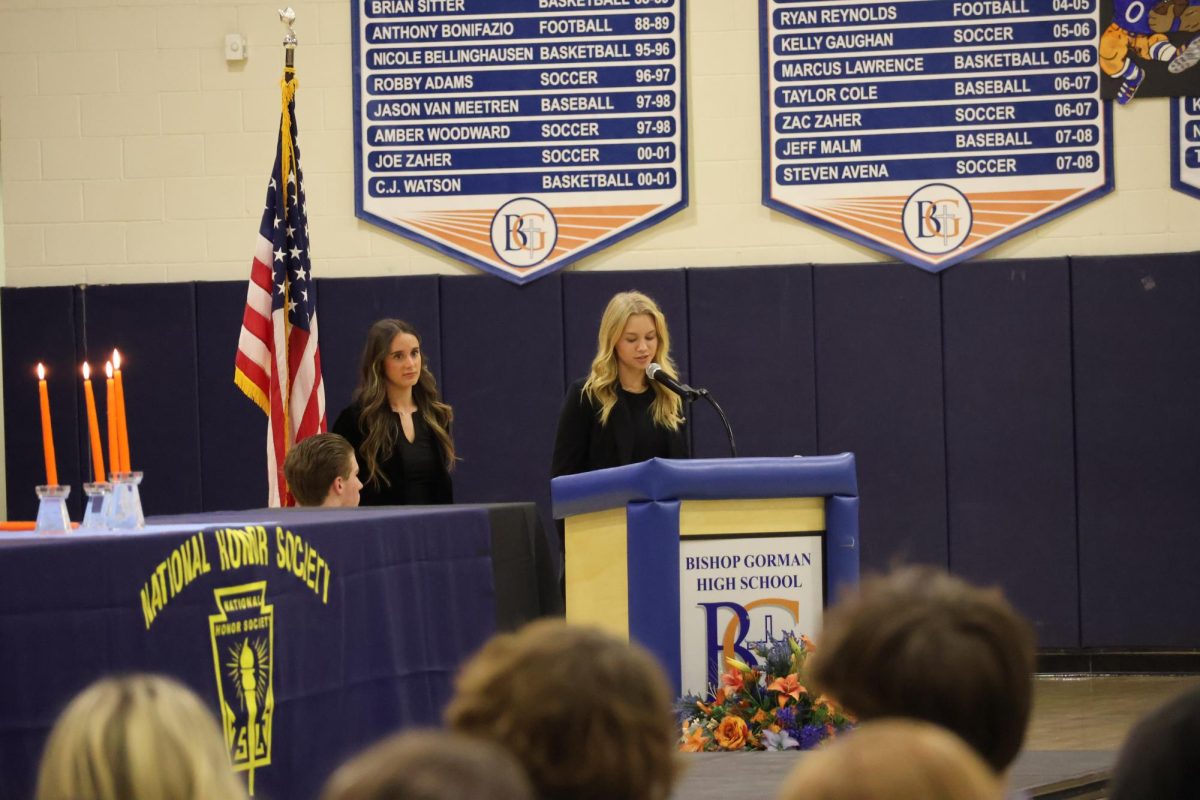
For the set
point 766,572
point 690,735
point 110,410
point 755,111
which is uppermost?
point 755,111

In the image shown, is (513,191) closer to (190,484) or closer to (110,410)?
(190,484)

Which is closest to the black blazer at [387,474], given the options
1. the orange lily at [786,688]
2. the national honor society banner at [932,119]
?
the orange lily at [786,688]

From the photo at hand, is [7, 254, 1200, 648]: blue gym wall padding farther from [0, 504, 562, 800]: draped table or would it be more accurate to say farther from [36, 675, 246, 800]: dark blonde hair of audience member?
[36, 675, 246, 800]: dark blonde hair of audience member

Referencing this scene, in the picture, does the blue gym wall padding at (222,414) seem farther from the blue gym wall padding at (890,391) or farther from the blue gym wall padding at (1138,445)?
the blue gym wall padding at (1138,445)

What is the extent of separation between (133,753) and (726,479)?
9.74 ft

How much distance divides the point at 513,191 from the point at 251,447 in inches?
71.2

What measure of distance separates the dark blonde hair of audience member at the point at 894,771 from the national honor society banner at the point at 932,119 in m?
6.46

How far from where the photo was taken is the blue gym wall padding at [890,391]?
24.2 feet

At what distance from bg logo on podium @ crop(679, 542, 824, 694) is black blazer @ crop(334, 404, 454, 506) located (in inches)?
57.5

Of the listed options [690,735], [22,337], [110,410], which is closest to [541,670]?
[110,410]

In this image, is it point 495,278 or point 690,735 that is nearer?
point 690,735

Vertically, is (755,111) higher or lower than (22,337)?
higher

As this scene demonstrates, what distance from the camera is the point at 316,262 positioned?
762 cm

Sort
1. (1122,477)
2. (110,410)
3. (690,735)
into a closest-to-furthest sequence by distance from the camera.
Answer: (110,410)
(690,735)
(1122,477)
